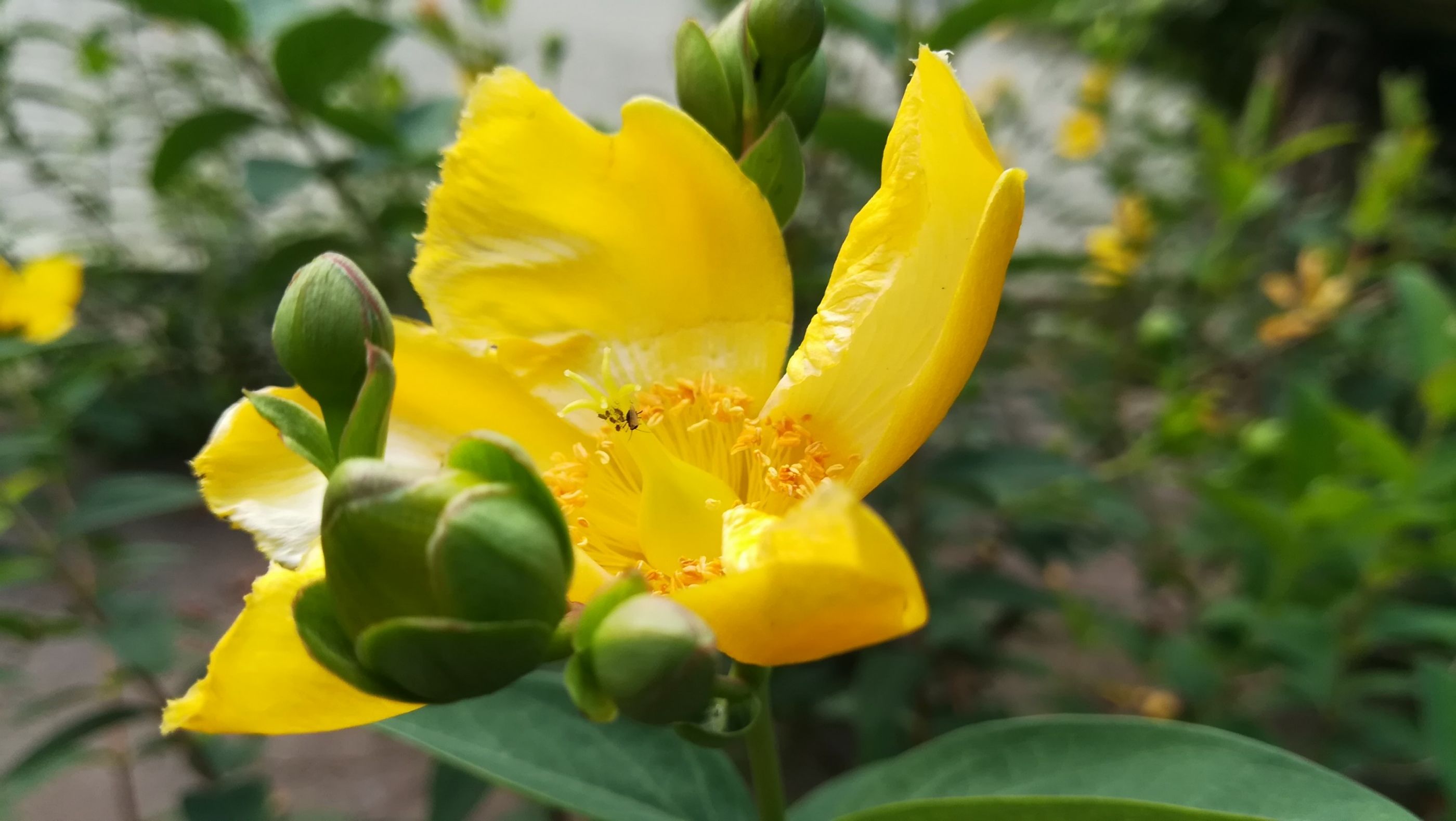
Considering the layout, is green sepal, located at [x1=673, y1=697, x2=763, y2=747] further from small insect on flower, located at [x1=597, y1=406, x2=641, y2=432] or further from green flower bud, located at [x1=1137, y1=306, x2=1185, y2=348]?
green flower bud, located at [x1=1137, y1=306, x2=1185, y2=348]

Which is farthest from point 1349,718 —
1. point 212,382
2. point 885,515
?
point 212,382

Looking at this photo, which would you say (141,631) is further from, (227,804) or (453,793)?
(453,793)

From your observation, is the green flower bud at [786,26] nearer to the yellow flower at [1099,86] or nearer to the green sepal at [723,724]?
the green sepal at [723,724]

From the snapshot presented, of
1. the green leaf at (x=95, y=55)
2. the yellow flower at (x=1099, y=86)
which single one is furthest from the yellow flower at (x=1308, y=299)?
the green leaf at (x=95, y=55)

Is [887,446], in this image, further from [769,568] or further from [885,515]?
[885,515]

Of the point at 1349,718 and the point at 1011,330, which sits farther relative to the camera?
the point at 1011,330

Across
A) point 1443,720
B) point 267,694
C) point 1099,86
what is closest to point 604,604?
point 267,694
